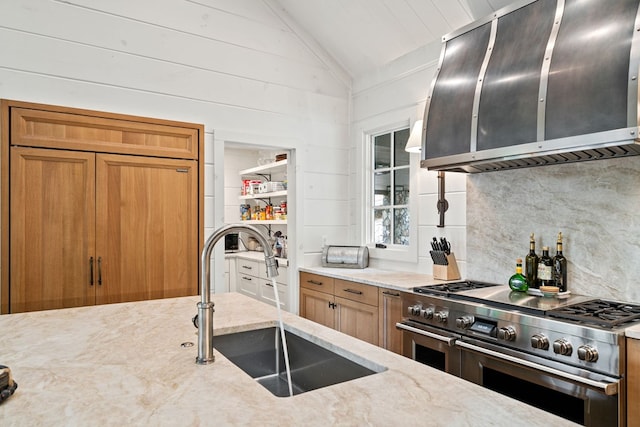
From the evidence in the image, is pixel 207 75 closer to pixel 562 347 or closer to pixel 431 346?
pixel 431 346

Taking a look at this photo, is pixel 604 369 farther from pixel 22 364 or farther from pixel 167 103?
pixel 167 103

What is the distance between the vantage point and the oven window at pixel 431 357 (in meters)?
2.37

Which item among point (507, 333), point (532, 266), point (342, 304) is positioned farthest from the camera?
point (342, 304)

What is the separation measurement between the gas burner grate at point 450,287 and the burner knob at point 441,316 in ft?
0.39

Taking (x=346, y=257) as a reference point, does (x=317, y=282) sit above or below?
below

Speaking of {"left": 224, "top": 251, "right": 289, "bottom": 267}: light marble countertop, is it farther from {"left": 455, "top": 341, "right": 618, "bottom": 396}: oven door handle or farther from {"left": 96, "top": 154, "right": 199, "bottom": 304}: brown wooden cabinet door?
{"left": 455, "top": 341, "right": 618, "bottom": 396}: oven door handle

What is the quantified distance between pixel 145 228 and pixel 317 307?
4.85 ft

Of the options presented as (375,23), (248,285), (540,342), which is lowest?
(248,285)

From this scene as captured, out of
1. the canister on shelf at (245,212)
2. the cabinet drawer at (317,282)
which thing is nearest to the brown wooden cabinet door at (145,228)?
the cabinet drawer at (317,282)

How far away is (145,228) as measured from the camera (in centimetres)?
304

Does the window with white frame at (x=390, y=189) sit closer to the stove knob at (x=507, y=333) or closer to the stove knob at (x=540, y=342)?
the stove knob at (x=507, y=333)

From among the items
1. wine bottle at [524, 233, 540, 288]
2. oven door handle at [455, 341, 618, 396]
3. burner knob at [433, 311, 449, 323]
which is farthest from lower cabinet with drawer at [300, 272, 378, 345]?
wine bottle at [524, 233, 540, 288]

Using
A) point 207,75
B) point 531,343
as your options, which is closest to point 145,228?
point 207,75

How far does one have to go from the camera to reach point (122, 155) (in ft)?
9.73
